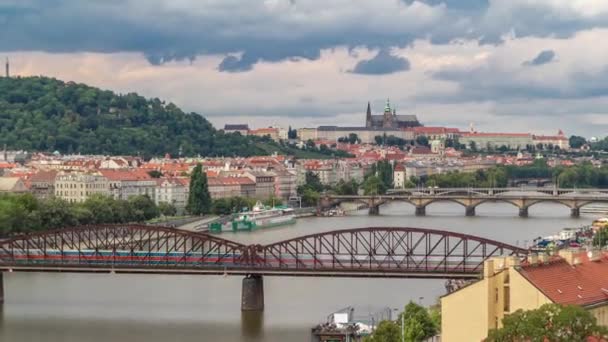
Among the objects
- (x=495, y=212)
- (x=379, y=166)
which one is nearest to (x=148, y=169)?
(x=495, y=212)

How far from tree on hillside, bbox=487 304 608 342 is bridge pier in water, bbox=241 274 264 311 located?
59.6 ft

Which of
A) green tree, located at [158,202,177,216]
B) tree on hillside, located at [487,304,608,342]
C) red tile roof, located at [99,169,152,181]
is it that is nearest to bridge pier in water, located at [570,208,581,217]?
green tree, located at [158,202,177,216]

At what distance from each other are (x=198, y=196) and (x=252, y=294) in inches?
1709

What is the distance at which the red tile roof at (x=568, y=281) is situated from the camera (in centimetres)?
1769

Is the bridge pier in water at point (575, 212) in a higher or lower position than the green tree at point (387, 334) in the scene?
lower

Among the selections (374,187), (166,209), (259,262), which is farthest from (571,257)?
(374,187)

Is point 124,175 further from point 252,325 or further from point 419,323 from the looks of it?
point 419,323

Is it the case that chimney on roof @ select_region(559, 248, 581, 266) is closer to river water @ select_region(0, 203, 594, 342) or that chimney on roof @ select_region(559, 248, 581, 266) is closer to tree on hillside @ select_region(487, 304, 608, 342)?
tree on hillside @ select_region(487, 304, 608, 342)

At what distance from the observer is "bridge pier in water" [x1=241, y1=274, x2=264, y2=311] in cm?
3272

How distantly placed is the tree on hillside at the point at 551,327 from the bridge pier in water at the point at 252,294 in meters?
18.2

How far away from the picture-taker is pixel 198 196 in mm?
76062

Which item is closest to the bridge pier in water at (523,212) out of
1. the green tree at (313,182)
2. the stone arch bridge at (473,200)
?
the stone arch bridge at (473,200)

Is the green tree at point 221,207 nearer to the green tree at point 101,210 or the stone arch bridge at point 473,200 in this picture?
the stone arch bridge at point 473,200

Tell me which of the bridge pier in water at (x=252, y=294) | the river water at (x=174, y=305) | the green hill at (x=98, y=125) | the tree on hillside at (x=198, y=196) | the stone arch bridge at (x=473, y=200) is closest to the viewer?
the river water at (x=174, y=305)
